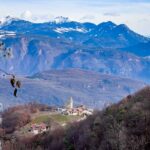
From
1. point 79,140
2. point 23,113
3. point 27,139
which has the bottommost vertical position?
point 23,113

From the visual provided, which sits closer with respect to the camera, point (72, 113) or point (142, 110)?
point (142, 110)

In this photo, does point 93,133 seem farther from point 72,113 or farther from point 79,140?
point 72,113

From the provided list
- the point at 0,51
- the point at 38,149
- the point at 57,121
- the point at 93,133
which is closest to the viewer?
the point at 0,51

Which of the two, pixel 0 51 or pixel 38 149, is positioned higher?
pixel 0 51

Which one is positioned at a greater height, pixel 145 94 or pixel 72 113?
pixel 145 94

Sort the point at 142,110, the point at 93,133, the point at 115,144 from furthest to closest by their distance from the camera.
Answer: the point at 93,133 < the point at 142,110 < the point at 115,144

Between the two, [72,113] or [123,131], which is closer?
[123,131]

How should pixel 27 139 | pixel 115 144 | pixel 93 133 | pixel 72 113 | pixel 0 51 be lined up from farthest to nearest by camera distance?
pixel 72 113 → pixel 27 139 → pixel 93 133 → pixel 115 144 → pixel 0 51

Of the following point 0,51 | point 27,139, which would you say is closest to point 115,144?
point 27,139

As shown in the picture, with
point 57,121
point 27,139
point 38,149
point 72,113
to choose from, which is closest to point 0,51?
point 38,149

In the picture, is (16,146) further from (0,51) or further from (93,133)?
(0,51)
